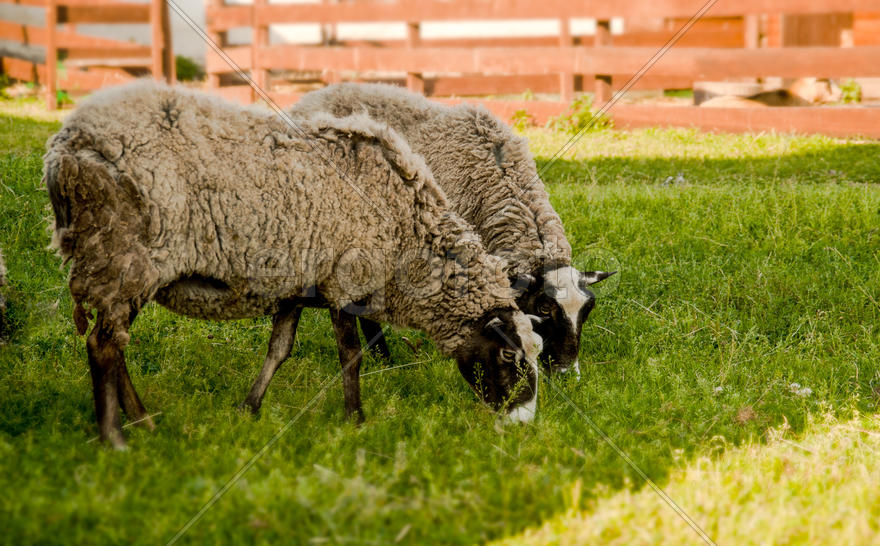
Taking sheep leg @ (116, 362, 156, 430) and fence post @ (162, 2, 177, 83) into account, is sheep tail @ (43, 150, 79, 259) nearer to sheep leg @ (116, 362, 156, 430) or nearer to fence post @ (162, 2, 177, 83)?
sheep leg @ (116, 362, 156, 430)

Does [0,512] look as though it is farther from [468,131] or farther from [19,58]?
[19,58]

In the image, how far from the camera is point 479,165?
6578mm

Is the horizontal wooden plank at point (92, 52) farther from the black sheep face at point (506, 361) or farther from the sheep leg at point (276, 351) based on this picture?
the black sheep face at point (506, 361)

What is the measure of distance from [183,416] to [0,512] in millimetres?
1354

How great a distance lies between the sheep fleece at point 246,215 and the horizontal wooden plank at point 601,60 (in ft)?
22.1

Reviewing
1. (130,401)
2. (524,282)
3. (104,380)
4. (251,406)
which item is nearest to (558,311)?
(524,282)

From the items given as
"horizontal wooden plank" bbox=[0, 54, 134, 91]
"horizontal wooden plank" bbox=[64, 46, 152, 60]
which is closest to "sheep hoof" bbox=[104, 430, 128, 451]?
"horizontal wooden plank" bbox=[0, 54, 134, 91]

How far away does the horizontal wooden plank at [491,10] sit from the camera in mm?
10656

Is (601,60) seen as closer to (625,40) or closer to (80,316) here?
(625,40)

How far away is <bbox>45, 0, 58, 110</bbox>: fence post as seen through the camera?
39.2ft

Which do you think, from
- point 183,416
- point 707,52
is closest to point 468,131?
point 183,416

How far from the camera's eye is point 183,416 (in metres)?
4.71

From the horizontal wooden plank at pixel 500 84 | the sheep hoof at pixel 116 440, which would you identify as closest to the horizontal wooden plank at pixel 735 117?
the horizontal wooden plank at pixel 500 84

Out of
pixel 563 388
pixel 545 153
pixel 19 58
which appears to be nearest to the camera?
pixel 563 388
